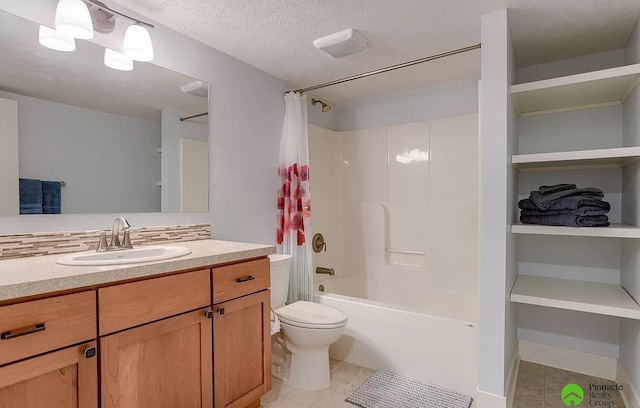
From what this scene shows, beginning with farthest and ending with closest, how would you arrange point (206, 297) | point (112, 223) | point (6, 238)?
point (112, 223) < point (206, 297) < point (6, 238)

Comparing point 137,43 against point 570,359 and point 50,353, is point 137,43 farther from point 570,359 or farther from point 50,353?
point 570,359

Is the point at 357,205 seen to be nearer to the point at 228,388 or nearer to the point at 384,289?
the point at 384,289

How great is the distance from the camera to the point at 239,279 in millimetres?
1718

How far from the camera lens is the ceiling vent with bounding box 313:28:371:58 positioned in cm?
207

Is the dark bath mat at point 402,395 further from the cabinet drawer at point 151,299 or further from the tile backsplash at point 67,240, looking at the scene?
the tile backsplash at point 67,240

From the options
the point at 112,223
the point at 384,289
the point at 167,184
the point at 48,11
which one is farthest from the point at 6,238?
the point at 384,289

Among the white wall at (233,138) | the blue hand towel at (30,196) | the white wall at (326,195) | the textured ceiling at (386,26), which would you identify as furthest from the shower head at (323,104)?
the blue hand towel at (30,196)

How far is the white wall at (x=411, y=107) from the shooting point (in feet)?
9.54

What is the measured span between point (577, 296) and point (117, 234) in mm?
2515

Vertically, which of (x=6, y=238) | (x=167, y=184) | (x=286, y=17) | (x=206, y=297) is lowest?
(x=206, y=297)

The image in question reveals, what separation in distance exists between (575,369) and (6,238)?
3.34 metres

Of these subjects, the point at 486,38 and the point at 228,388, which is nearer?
the point at 228,388

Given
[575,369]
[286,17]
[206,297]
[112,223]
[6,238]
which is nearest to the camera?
[6,238]

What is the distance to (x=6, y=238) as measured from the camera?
146 cm
